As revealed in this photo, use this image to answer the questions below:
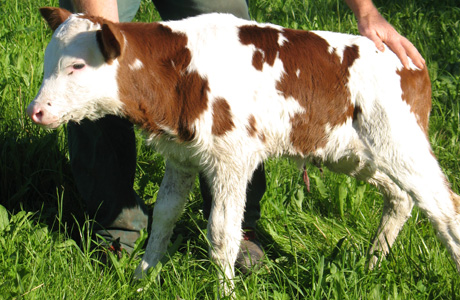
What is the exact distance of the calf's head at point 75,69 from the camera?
267cm

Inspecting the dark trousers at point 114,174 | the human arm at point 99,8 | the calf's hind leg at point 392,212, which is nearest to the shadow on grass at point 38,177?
the dark trousers at point 114,174

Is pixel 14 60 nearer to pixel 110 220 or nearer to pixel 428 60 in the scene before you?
pixel 110 220

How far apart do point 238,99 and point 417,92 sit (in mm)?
918

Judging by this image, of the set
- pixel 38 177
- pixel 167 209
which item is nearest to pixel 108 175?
pixel 167 209

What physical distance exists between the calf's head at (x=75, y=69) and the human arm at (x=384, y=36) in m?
1.28

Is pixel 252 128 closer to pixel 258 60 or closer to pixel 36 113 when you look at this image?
pixel 258 60

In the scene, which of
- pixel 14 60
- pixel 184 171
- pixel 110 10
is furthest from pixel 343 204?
pixel 14 60

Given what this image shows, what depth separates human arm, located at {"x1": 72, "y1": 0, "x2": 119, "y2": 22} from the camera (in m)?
3.01

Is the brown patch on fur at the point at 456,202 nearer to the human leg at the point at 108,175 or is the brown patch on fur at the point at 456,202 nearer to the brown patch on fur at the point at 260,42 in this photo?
the brown patch on fur at the point at 260,42

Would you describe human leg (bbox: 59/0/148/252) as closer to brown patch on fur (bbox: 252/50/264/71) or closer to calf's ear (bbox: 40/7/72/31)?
calf's ear (bbox: 40/7/72/31)

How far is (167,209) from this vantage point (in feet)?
11.2

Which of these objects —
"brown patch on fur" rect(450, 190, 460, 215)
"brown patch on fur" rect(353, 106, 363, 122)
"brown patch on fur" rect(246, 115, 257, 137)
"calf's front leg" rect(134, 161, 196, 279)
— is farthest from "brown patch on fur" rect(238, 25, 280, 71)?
"brown patch on fur" rect(450, 190, 460, 215)

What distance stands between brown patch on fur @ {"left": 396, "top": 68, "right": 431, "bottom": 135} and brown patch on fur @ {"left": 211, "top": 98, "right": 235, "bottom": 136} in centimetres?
87

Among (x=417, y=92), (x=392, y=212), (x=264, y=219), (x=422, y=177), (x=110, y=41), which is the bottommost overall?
(x=264, y=219)
